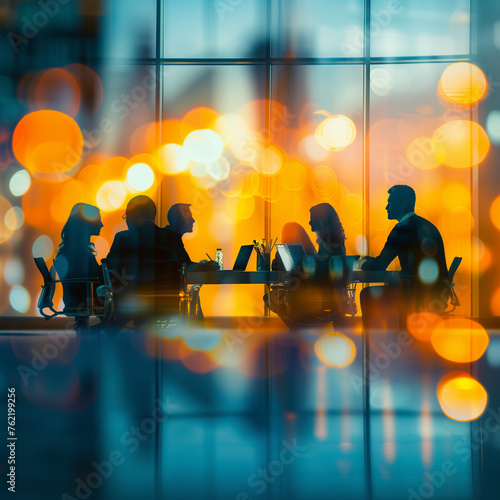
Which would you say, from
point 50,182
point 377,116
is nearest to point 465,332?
point 377,116

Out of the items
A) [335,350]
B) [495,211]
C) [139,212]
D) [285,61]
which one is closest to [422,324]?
[495,211]

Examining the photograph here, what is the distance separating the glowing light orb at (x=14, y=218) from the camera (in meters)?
6.56

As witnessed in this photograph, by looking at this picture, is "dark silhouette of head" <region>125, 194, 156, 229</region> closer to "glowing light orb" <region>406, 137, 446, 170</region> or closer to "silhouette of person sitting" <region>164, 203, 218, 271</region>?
"silhouette of person sitting" <region>164, 203, 218, 271</region>

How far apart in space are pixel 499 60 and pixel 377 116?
1601 millimetres

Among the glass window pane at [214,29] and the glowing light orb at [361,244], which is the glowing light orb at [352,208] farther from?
the glass window pane at [214,29]

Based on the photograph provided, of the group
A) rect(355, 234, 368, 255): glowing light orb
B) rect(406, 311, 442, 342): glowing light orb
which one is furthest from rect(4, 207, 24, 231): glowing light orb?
rect(406, 311, 442, 342): glowing light orb

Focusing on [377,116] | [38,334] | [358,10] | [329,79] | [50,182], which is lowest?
[38,334]

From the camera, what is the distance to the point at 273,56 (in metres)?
6.66

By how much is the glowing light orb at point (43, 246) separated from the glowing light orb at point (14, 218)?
1.01 ft

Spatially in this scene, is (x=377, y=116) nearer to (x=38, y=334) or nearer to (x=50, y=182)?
(x=50, y=182)

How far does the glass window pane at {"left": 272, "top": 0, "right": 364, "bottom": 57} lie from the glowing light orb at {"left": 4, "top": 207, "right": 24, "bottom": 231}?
3.93m

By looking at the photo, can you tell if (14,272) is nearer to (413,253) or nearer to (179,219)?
(179,219)

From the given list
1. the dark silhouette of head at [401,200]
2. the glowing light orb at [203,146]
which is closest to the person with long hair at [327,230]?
the dark silhouette of head at [401,200]

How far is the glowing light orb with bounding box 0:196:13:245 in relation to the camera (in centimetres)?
654
